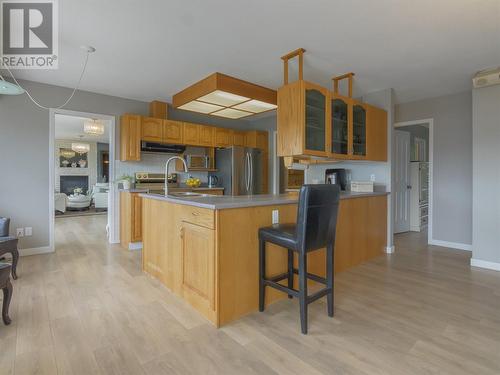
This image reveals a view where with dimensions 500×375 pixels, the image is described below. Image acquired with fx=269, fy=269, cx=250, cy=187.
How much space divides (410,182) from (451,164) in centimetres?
134

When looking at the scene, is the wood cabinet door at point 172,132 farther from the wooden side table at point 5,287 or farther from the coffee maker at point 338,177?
the wooden side table at point 5,287

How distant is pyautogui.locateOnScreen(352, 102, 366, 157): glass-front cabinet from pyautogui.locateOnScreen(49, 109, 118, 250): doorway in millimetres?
3738

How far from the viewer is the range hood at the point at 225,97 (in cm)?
308

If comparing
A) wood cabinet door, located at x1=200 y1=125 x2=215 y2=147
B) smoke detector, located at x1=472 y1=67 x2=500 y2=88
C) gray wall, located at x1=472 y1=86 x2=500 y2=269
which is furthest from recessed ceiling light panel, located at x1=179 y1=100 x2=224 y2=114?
gray wall, located at x1=472 y1=86 x2=500 y2=269

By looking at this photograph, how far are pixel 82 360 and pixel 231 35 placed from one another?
9.05ft

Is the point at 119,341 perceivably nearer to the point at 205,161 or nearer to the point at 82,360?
the point at 82,360

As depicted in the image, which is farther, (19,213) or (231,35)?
(19,213)

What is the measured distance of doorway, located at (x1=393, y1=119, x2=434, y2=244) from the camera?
5.36m

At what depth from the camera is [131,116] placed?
14.3 feet

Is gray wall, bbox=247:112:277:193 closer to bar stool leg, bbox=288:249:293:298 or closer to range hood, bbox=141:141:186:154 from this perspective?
range hood, bbox=141:141:186:154

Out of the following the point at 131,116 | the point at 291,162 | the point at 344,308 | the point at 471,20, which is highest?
the point at 471,20

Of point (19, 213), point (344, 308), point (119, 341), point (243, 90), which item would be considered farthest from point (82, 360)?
point (19, 213)

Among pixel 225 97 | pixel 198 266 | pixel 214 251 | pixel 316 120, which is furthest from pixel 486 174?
→ pixel 198 266

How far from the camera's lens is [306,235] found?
1.88 meters
